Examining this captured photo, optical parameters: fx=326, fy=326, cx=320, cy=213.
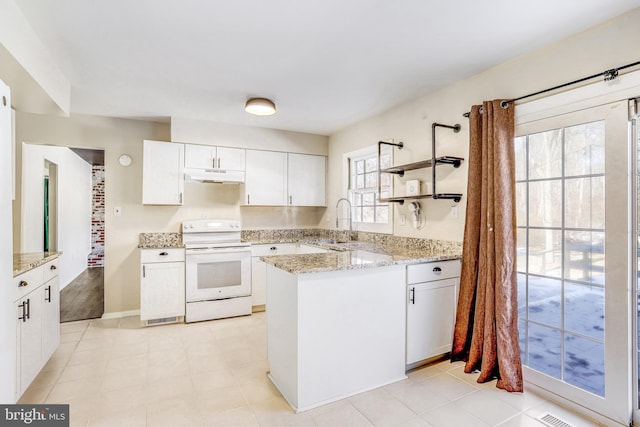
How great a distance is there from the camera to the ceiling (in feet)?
6.01

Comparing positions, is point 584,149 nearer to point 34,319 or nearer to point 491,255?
point 491,255

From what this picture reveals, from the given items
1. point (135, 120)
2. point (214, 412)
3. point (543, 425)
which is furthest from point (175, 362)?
point (135, 120)

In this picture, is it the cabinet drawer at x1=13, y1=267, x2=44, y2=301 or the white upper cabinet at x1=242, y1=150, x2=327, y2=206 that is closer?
the cabinet drawer at x1=13, y1=267, x2=44, y2=301

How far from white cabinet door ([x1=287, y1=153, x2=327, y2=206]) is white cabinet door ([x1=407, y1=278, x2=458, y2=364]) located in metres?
2.49

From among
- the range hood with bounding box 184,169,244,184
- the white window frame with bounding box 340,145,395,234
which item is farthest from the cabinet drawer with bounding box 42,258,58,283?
the white window frame with bounding box 340,145,395,234

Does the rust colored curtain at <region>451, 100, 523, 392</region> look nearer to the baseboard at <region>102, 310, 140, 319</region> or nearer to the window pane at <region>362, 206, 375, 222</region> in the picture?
the window pane at <region>362, 206, 375, 222</region>

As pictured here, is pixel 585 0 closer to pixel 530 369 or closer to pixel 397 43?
pixel 397 43

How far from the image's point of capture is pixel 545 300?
2.24 meters

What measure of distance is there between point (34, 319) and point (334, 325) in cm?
205

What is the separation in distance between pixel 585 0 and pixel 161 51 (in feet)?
8.57

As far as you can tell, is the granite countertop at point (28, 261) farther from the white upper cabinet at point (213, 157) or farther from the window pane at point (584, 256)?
the window pane at point (584, 256)

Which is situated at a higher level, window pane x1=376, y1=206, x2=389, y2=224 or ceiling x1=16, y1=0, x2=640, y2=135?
ceiling x1=16, y1=0, x2=640, y2=135

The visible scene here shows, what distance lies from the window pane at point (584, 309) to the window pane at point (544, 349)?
0.45 ft

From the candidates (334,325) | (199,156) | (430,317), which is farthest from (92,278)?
(430,317)
